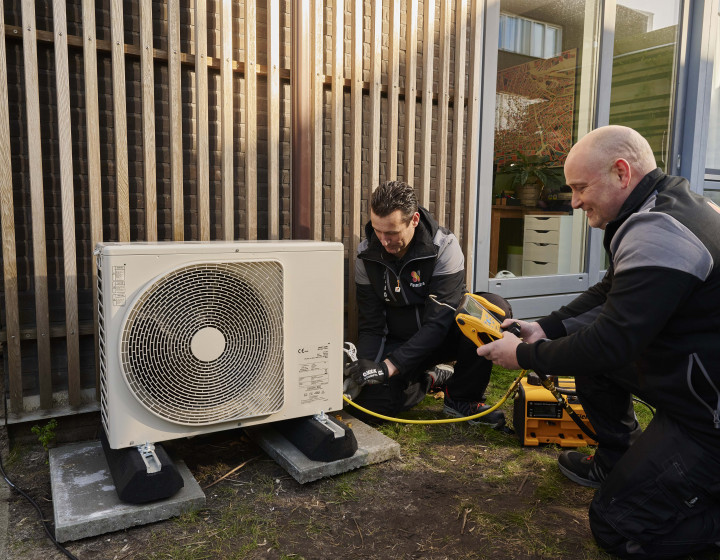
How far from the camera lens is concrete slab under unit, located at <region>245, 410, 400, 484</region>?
2.14 metres

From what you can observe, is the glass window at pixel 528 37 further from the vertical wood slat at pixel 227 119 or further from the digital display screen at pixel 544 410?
the digital display screen at pixel 544 410

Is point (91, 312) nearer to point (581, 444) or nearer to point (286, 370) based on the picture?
point (286, 370)

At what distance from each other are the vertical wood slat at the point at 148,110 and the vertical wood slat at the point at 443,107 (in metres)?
1.71

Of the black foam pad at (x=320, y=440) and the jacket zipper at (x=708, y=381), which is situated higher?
the jacket zipper at (x=708, y=381)

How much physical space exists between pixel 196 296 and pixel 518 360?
3.71 ft

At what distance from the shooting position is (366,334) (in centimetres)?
299

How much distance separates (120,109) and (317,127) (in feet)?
3.23

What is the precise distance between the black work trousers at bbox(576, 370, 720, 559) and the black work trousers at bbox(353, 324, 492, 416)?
1.07 m

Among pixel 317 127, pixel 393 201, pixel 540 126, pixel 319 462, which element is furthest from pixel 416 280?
pixel 540 126

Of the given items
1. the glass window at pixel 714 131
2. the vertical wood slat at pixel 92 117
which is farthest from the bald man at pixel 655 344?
the glass window at pixel 714 131

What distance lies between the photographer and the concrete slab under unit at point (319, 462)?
7.04ft

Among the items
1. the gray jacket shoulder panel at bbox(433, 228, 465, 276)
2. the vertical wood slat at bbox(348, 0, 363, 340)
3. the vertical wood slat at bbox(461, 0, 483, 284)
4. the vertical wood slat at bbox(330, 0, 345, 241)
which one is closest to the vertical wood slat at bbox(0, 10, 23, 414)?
the vertical wood slat at bbox(330, 0, 345, 241)

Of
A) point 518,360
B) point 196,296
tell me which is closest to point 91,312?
point 196,296

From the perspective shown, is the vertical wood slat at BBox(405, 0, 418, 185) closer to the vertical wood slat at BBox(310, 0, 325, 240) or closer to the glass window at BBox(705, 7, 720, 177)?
the vertical wood slat at BBox(310, 0, 325, 240)
